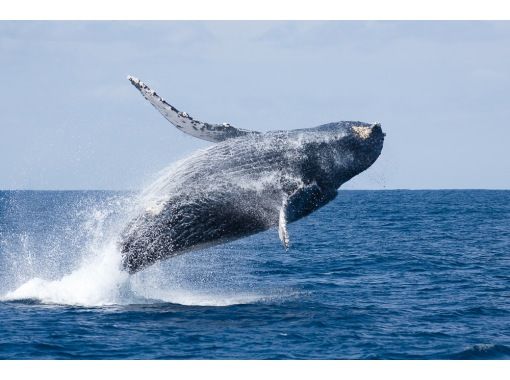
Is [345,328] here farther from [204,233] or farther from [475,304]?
[475,304]

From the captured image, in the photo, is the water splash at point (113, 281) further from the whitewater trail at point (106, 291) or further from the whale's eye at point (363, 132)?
the whale's eye at point (363, 132)

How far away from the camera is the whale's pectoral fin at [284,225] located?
13.0 m

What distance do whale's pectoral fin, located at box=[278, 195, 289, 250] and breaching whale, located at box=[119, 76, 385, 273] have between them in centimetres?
8

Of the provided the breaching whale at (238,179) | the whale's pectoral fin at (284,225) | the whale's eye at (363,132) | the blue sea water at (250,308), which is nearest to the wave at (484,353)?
the blue sea water at (250,308)

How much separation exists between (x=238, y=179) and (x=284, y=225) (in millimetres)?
1402

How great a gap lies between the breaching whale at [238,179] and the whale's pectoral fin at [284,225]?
8cm

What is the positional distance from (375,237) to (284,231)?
88.5 feet

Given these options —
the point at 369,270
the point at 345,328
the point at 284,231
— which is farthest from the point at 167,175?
the point at 369,270

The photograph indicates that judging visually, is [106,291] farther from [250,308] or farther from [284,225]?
[284,225]

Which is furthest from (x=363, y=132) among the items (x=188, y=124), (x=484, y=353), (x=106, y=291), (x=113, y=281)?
(x=106, y=291)

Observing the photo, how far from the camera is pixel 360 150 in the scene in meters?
14.4

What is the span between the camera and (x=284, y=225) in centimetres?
1340

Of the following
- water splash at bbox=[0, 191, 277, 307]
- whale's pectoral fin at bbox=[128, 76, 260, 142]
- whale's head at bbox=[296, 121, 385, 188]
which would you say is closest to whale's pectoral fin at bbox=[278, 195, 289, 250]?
whale's head at bbox=[296, 121, 385, 188]

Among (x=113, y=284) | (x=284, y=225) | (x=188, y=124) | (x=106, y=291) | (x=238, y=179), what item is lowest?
(x=106, y=291)
